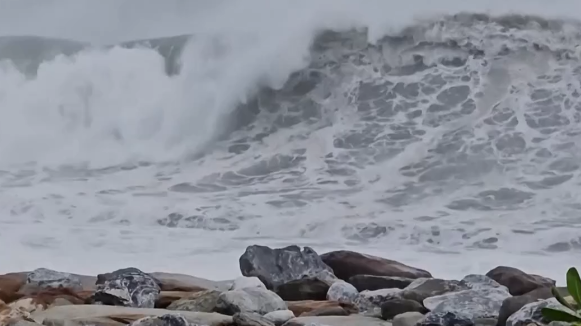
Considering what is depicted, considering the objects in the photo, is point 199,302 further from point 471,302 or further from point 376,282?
point 471,302

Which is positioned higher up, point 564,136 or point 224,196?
point 564,136

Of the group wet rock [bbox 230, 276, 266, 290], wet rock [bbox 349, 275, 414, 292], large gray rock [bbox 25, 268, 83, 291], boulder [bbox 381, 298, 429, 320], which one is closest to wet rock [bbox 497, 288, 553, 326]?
boulder [bbox 381, 298, 429, 320]

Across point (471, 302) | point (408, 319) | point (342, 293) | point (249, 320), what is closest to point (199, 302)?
point (249, 320)

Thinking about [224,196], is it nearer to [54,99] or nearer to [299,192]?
[299,192]

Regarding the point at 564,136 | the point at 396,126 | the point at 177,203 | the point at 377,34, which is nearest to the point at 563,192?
the point at 564,136

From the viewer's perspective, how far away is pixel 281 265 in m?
1.75

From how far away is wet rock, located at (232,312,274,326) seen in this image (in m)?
1.34

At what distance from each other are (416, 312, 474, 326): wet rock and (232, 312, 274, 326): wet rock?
0.30 metres

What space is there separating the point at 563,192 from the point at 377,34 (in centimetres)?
72

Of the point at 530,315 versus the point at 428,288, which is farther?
the point at 428,288

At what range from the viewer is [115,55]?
2.22 meters

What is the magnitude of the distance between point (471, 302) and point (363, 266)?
1.23 ft

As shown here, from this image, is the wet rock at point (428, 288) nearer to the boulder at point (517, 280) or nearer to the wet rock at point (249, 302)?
the boulder at point (517, 280)

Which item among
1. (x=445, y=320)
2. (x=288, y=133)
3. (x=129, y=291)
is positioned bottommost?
(x=445, y=320)
